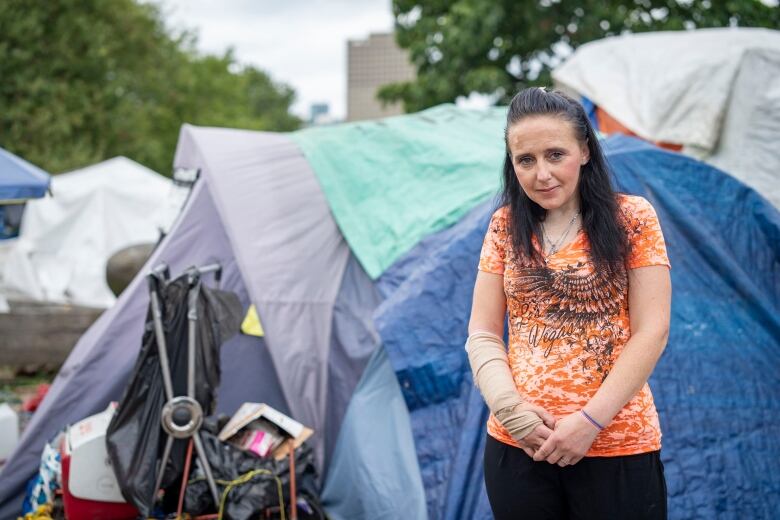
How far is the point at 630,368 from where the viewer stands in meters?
1.85

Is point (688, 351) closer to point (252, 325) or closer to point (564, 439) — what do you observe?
point (564, 439)

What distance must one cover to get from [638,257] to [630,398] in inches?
12.9

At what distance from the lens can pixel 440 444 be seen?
3416 mm

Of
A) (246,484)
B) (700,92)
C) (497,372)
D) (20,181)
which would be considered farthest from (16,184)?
(700,92)

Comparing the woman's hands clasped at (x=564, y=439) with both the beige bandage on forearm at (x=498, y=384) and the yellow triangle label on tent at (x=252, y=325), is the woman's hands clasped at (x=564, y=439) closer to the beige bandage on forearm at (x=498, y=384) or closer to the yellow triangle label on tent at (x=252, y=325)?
the beige bandage on forearm at (x=498, y=384)

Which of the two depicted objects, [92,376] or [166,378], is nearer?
[166,378]

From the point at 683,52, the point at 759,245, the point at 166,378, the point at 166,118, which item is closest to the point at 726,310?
the point at 759,245

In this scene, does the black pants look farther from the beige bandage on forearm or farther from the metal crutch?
the metal crutch

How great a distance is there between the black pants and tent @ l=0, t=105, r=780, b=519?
1.22 meters

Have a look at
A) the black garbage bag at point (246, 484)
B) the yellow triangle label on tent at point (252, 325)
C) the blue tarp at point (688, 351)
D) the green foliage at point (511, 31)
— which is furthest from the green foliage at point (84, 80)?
the blue tarp at point (688, 351)

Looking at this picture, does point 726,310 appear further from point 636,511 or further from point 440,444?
point 636,511

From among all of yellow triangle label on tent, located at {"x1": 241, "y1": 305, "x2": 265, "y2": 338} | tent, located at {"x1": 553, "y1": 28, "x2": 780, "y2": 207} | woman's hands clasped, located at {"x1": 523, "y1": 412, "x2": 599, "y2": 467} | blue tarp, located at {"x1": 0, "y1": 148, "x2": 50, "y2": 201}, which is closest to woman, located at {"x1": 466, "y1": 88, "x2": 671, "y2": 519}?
woman's hands clasped, located at {"x1": 523, "y1": 412, "x2": 599, "y2": 467}

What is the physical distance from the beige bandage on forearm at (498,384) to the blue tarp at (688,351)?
123 cm

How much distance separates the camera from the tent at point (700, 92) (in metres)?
5.00
